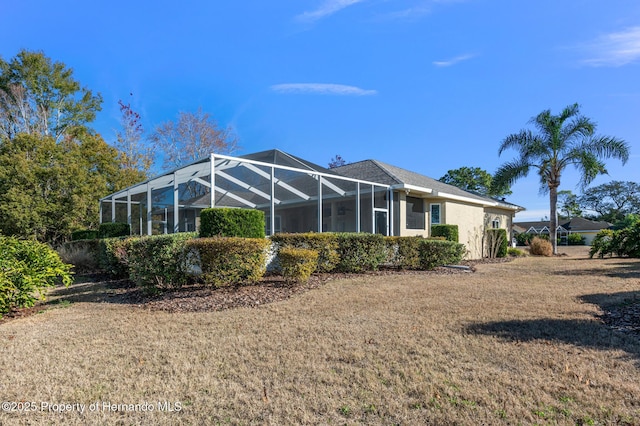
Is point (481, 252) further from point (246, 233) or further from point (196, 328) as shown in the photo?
point (196, 328)

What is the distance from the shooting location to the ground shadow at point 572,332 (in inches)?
161

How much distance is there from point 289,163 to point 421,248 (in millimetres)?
5338

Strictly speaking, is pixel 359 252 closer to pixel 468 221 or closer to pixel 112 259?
pixel 112 259

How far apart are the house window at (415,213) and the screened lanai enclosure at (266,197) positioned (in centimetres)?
145

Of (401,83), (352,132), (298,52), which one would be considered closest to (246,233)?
(298,52)

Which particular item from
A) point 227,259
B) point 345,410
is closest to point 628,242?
point 227,259

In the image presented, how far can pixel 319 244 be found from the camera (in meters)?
9.48

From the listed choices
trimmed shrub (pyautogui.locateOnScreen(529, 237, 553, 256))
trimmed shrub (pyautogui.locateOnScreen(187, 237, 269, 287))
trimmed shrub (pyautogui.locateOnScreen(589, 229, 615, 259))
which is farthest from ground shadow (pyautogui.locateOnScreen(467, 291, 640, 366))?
trimmed shrub (pyautogui.locateOnScreen(529, 237, 553, 256))

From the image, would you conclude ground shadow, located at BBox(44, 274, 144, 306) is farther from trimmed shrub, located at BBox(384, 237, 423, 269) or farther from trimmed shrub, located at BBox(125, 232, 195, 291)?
trimmed shrub, located at BBox(384, 237, 423, 269)

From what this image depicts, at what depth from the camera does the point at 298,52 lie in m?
11.7

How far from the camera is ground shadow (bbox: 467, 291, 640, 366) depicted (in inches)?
161

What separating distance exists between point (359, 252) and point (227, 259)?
408cm

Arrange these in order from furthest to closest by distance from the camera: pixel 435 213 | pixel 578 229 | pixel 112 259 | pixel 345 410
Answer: pixel 578 229
pixel 435 213
pixel 112 259
pixel 345 410

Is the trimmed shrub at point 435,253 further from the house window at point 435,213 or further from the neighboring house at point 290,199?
the house window at point 435,213
